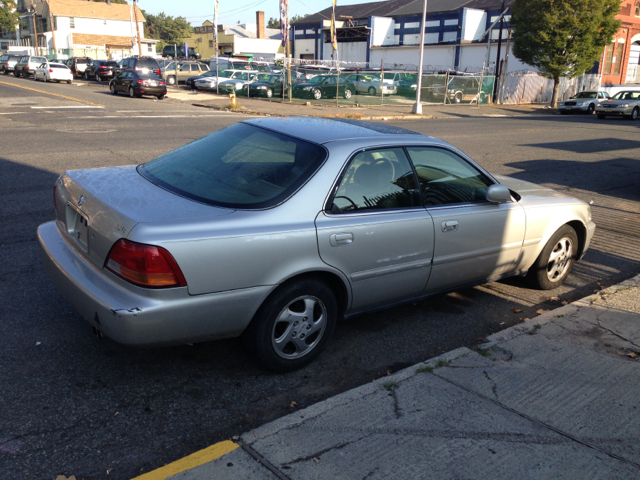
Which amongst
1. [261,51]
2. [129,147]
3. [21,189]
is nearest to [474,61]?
[261,51]

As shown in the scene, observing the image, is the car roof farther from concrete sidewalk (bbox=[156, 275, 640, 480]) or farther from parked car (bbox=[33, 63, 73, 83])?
parked car (bbox=[33, 63, 73, 83])

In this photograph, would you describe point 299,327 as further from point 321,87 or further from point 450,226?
point 321,87

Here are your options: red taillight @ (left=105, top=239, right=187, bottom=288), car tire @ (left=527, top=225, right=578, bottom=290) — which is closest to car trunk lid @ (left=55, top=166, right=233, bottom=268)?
red taillight @ (left=105, top=239, right=187, bottom=288)

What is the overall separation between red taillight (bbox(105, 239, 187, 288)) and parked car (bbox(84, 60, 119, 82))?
125ft

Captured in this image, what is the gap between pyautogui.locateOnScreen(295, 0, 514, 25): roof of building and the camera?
2101 inches

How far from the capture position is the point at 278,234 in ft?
10.9

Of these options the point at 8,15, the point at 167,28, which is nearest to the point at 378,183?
the point at 8,15

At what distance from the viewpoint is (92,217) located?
134 inches

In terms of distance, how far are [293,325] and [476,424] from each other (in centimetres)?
125

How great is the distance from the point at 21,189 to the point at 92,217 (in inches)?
214

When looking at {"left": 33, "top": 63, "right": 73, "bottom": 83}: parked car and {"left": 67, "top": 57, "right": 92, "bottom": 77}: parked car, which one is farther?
{"left": 67, "top": 57, "right": 92, "bottom": 77}: parked car

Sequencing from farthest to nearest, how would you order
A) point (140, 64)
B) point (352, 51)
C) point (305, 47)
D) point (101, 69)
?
point (305, 47)
point (352, 51)
point (101, 69)
point (140, 64)

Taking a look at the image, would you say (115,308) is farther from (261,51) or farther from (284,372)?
(261,51)

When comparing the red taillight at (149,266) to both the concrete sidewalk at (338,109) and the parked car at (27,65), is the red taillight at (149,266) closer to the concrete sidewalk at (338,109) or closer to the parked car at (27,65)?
the concrete sidewalk at (338,109)
